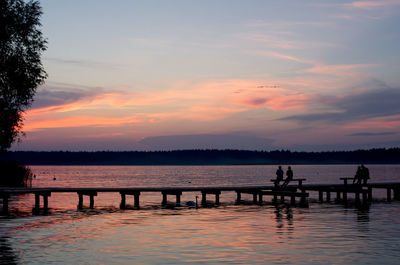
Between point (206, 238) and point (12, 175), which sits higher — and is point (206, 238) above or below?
below

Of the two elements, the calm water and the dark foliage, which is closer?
the calm water

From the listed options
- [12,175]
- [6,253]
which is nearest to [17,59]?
[6,253]

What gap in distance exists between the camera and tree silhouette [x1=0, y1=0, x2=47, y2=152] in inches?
1415

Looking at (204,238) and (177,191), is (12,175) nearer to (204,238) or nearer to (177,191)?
(177,191)

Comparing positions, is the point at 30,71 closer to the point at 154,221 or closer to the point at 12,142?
the point at 12,142

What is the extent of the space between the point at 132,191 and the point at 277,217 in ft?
53.0

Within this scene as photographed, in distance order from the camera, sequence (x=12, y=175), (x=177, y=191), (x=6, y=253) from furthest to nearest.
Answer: (x=12, y=175) → (x=177, y=191) → (x=6, y=253)

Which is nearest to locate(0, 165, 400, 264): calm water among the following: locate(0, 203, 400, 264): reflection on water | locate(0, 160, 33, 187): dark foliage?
locate(0, 203, 400, 264): reflection on water

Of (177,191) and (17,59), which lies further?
(177,191)

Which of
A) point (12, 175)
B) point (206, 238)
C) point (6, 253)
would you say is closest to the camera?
point (6, 253)

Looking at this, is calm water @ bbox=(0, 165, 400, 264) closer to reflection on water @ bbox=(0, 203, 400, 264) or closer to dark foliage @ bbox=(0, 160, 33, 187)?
reflection on water @ bbox=(0, 203, 400, 264)

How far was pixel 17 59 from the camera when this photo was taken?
36469 millimetres

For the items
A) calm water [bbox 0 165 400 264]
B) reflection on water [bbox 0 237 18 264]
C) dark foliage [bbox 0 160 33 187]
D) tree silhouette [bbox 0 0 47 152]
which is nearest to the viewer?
reflection on water [bbox 0 237 18 264]


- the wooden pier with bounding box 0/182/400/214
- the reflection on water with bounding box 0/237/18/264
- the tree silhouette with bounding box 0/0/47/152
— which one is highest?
the tree silhouette with bounding box 0/0/47/152
